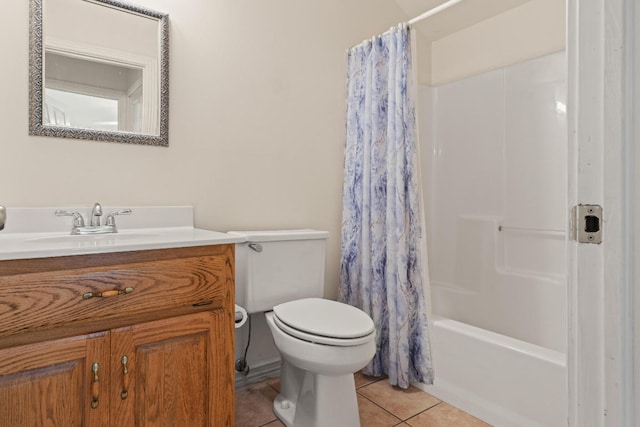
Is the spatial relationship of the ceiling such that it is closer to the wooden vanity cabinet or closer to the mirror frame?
the mirror frame

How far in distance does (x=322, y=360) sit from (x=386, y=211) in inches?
32.9

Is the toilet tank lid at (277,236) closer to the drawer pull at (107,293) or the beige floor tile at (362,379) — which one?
the drawer pull at (107,293)

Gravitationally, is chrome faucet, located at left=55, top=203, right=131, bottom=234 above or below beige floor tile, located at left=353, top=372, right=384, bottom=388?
above

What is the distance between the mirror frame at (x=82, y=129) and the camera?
142 centimetres

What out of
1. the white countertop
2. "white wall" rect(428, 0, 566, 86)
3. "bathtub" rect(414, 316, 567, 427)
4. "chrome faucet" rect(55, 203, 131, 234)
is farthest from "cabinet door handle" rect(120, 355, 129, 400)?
"white wall" rect(428, 0, 566, 86)

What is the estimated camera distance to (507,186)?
2.37 metres

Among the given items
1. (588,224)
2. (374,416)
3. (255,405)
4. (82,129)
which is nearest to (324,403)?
(374,416)

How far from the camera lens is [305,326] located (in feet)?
4.72

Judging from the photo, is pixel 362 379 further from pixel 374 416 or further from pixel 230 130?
pixel 230 130

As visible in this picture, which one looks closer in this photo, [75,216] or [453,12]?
[75,216]

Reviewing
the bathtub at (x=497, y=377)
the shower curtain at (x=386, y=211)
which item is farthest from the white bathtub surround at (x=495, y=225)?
the shower curtain at (x=386, y=211)

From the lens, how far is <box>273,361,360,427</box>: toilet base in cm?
147

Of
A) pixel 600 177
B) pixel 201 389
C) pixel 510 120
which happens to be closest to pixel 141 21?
pixel 201 389

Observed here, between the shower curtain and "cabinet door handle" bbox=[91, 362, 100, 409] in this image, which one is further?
the shower curtain
